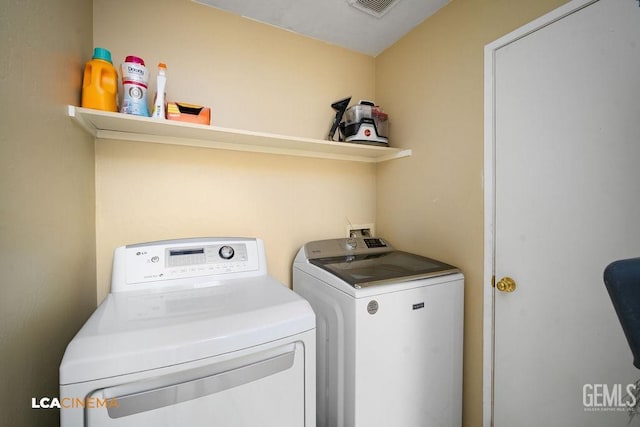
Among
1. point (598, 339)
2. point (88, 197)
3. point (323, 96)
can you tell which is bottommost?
point (598, 339)

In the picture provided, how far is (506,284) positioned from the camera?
3.84 feet

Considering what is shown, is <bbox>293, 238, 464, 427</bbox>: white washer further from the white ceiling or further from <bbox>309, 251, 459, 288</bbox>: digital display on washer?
the white ceiling

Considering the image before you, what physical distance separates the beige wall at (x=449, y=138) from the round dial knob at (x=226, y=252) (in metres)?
1.16

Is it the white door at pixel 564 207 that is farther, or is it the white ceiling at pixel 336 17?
the white ceiling at pixel 336 17

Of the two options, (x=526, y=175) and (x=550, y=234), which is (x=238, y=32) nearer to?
(x=526, y=175)

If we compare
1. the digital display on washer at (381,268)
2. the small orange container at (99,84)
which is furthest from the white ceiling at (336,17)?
the digital display on washer at (381,268)

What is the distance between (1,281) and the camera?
56 centimetres

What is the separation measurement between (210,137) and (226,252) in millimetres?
652

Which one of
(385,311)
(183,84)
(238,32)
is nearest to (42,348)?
(385,311)

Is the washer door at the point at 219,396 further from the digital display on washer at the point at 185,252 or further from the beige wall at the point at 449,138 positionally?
the beige wall at the point at 449,138

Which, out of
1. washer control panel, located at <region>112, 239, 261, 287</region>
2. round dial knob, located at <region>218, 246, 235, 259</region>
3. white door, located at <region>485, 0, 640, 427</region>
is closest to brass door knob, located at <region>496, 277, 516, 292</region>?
white door, located at <region>485, 0, 640, 427</region>

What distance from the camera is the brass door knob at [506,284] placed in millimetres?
1154

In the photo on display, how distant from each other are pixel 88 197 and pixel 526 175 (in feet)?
6.58

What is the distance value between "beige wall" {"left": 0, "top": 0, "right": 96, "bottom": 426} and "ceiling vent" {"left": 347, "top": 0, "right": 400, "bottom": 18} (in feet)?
4.41
